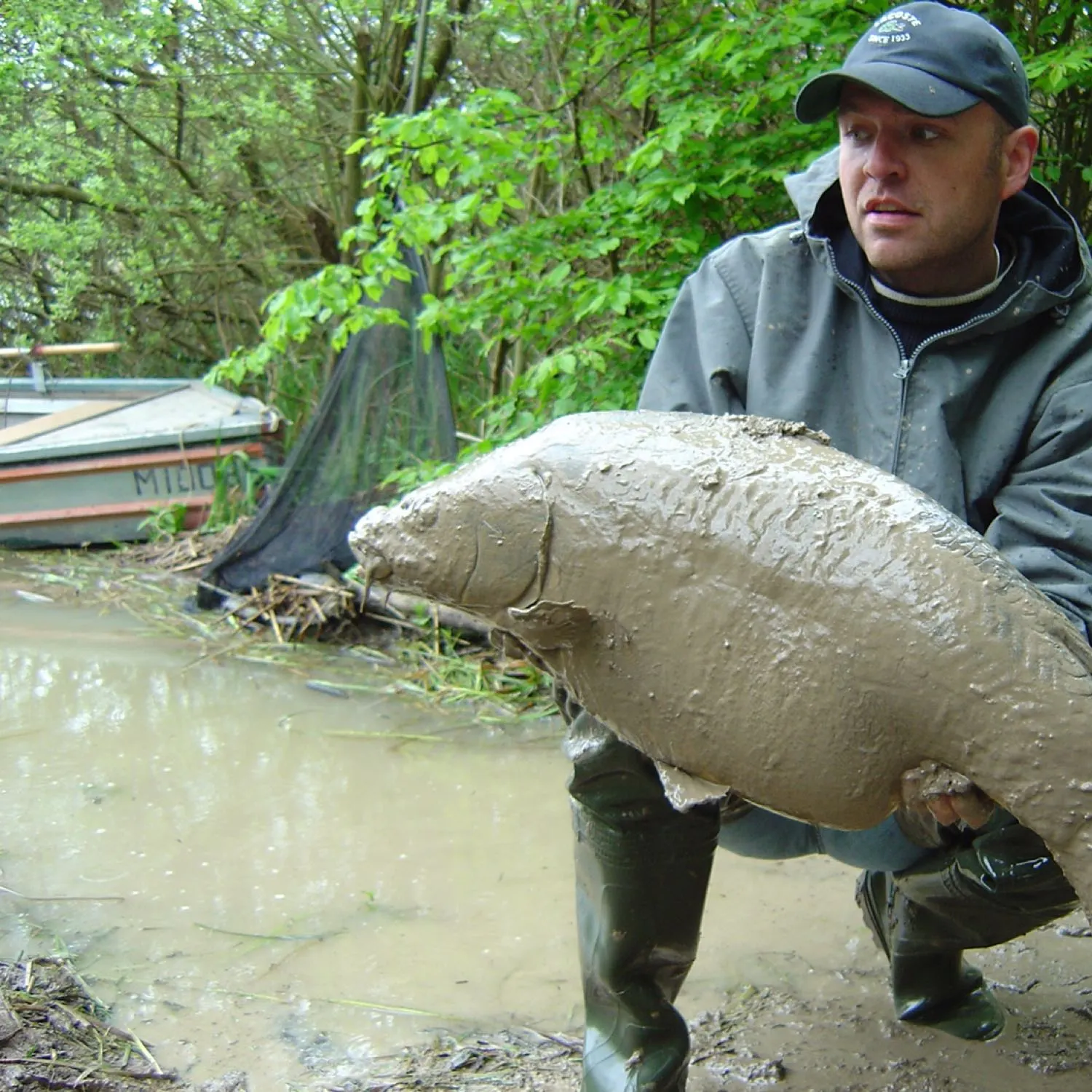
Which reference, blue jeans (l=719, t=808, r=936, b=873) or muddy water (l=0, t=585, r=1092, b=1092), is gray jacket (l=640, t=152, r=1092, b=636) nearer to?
blue jeans (l=719, t=808, r=936, b=873)

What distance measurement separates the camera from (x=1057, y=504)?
1.84 meters

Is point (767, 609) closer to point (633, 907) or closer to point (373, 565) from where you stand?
point (373, 565)

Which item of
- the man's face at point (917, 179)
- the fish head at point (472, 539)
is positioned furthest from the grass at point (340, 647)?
the fish head at point (472, 539)

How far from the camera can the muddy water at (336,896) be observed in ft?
7.75

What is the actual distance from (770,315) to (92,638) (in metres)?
4.14

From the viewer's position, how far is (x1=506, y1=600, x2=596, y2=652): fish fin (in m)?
1.48

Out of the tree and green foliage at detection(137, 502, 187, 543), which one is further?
the tree

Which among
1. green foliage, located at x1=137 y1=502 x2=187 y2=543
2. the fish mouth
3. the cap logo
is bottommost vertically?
green foliage, located at x1=137 y1=502 x2=187 y2=543

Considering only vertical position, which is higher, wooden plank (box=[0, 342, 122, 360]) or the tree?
the tree

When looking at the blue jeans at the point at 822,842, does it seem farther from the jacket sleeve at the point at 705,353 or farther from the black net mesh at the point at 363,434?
the black net mesh at the point at 363,434

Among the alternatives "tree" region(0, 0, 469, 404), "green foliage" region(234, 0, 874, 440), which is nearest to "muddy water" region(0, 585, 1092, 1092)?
"green foliage" region(234, 0, 874, 440)

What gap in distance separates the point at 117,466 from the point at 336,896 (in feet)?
16.0

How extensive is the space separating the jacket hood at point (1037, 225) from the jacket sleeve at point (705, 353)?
158mm

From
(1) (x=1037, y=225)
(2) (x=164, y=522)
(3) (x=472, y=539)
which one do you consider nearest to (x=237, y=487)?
(2) (x=164, y=522)
